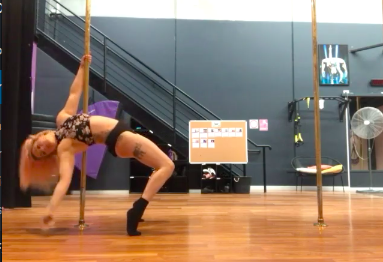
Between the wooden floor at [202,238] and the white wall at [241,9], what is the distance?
5425mm

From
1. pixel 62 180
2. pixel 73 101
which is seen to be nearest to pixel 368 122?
Result: pixel 73 101

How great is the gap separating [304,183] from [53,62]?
588 cm

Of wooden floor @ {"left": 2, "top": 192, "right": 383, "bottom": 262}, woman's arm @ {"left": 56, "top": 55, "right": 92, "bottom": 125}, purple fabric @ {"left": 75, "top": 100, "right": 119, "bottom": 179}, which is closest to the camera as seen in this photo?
wooden floor @ {"left": 2, "top": 192, "right": 383, "bottom": 262}

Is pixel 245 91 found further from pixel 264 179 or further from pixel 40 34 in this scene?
pixel 40 34

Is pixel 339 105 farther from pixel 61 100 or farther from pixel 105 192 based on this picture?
pixel 61 100

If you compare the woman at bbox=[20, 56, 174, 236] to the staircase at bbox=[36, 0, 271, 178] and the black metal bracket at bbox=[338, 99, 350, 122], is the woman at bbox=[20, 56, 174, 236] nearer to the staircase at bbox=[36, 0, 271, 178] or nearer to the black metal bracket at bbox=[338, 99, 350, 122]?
the staircase at bbox=[36, 0, 271, 178]

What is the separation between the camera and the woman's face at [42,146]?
2.50 metres

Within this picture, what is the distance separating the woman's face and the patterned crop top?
0.07m

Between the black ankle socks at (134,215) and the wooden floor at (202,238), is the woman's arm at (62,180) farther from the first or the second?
the black ankle socks at (134,215)

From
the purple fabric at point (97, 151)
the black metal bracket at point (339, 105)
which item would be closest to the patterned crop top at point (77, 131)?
the purple fabric at point (97, 151)

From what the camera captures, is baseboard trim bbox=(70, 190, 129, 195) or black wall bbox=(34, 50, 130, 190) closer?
baseboard trim bbox=(70, 190, 129, 195)

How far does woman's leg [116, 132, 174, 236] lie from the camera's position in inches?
97.4

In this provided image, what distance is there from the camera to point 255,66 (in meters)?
7.84

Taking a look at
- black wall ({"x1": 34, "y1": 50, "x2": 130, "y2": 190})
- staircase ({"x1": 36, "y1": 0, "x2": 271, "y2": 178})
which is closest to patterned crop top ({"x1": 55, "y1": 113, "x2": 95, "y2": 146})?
black wall ({"x1": 34, "y1": 50, "x2": 130, "y2": 190})
